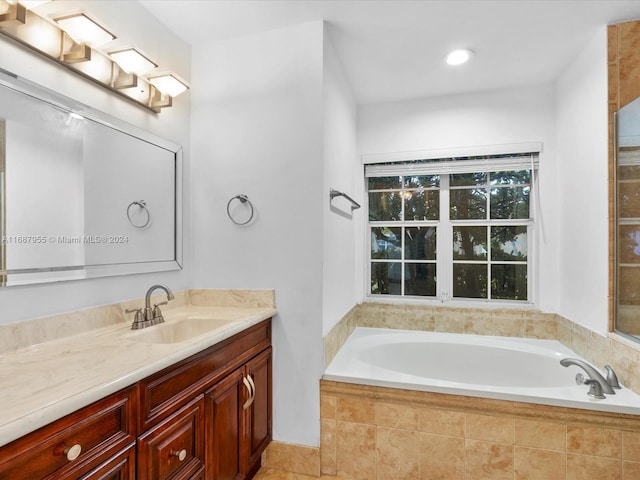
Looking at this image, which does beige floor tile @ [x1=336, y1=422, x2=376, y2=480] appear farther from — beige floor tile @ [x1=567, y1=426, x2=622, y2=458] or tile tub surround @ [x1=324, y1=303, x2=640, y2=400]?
beige floor tile @ [x1=567, y1=426, x2=622, y2=458]

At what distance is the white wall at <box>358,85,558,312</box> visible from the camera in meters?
2.79

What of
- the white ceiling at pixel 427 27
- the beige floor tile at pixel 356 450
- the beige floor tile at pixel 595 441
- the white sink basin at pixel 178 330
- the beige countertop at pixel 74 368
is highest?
the white ceiling at pixel 427 27

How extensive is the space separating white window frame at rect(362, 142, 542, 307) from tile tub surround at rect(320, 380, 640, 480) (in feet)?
4.29

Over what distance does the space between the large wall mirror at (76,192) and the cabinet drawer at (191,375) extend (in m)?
0.64

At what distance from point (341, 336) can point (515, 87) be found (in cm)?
239

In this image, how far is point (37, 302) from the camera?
138 cm

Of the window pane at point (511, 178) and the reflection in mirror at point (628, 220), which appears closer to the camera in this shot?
the reflection in mirror at point (628, 220)

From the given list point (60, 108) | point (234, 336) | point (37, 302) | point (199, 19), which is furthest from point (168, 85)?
point (234, 336)

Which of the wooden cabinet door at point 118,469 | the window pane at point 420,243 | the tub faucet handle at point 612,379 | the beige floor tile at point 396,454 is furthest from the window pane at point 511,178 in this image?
the wooden cabinet door at point 118,469

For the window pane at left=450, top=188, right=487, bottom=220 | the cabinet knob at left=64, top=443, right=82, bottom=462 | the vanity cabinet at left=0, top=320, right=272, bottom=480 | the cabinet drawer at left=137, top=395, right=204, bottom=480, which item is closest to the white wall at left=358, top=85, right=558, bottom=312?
the window pane at left=450, top=188, right=487, bottom=220

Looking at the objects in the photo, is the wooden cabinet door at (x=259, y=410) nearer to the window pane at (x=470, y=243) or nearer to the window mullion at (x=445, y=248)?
the window mullion at (x=445, y=248)

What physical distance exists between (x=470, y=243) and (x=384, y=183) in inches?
35.8

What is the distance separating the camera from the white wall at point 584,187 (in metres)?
2.08

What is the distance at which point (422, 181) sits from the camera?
10.3ft
